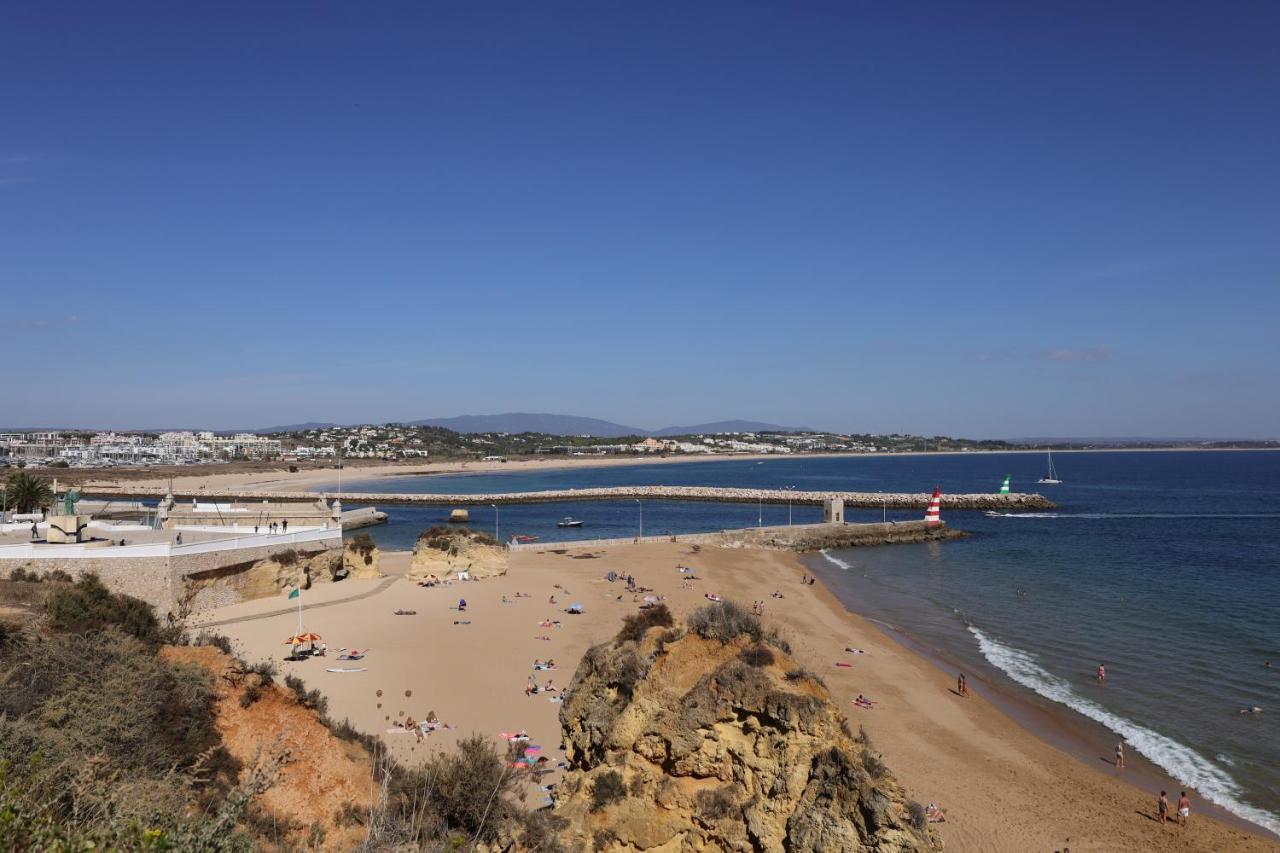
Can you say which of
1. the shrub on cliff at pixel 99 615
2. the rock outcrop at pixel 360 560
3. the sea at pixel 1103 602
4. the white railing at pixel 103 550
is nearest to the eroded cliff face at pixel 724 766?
the shrub on cliff at pixel 99 615

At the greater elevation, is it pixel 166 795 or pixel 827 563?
pixel 166 795

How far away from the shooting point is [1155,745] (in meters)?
17.0

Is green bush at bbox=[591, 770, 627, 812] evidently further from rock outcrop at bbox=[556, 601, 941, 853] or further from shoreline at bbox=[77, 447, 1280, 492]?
shoreline at bbox=[77, 447, 1280, 492]

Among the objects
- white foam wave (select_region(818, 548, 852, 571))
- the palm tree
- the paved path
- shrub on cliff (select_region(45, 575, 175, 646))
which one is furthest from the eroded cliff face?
the palm tree

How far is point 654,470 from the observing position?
461ft

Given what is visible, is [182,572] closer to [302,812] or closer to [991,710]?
[302,812]

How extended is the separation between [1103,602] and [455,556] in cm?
2647

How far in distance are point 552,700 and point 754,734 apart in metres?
11.5

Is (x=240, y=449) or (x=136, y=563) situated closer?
(x=136, y=563)

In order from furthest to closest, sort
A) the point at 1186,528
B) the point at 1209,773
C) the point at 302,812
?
the point at 1186,528 → the point at 1209,773 → the point at 302,812

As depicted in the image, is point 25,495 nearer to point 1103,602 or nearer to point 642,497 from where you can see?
point 1103,602

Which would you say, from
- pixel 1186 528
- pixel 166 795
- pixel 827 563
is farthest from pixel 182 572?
pixel 1186 528


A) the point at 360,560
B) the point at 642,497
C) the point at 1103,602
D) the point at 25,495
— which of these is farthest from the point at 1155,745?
the point at 642,497

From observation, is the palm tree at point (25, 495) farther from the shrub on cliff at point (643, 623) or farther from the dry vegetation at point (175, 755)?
the shrub on cliff at point (643, 623)
